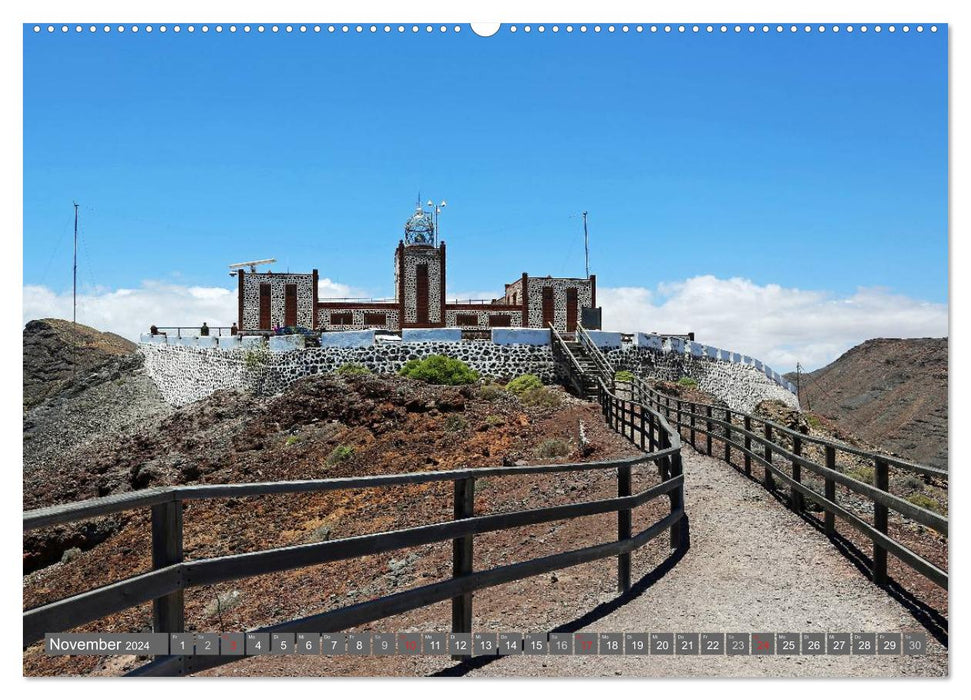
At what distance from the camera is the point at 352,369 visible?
33062 mm

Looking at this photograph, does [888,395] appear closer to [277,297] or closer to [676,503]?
[277,297]

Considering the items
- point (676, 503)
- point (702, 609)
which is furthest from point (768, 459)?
point (702, 609)

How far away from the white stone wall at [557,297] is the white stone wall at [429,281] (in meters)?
4.81

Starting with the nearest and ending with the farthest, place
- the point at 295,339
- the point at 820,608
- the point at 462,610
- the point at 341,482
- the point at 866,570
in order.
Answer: the point at 341,482
the point at 462,610
the point at 820,608
the point at 866,570
the point at 295,339

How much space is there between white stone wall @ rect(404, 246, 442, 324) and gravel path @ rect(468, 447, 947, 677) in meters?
34.4

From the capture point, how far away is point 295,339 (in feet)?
116

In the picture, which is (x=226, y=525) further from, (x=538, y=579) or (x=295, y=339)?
(x=295, y=339)

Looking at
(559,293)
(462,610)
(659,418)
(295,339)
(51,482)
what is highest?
(559,293)

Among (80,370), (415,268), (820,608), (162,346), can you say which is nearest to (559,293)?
(415,268)

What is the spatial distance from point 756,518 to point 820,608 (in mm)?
3382

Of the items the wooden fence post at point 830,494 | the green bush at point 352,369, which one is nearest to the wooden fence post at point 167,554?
the wooden fence post at point 830,494

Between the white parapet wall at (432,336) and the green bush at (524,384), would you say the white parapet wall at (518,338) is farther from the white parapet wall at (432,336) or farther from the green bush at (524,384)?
the green bush at (524,384)

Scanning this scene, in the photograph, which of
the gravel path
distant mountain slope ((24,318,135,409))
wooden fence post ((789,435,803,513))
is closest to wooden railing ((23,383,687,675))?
the gravel path

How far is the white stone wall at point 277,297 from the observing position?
143 ft
